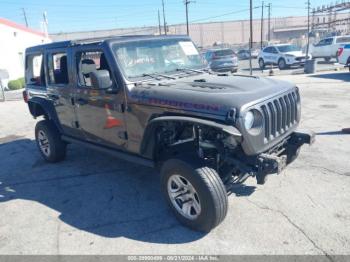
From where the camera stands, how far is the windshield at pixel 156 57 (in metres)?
4.17

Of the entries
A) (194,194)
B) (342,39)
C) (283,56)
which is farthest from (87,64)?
(342,39)

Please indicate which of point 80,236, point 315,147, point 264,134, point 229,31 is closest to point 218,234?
point 264,134

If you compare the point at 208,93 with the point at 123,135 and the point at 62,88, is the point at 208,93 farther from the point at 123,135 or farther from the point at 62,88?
the point at 62,88

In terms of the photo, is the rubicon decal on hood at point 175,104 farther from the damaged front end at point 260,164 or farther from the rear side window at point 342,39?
the rear side window at point 342,39

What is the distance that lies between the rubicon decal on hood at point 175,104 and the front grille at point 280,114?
0.52 m

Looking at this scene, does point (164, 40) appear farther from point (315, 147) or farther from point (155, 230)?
point (315, 147)

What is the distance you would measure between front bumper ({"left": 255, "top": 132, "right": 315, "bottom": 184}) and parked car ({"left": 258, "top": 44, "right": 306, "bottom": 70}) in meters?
18.8

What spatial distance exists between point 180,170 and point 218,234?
803 mm

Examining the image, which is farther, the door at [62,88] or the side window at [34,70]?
the side window at [34,70]

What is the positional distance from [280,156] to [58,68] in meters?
3.83

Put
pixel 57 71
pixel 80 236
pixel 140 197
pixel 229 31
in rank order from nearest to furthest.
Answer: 1. pixel 80 236
2. pixel 140 197
3. pixel 57 71
4. pixel 229 31

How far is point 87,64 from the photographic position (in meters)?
4.66

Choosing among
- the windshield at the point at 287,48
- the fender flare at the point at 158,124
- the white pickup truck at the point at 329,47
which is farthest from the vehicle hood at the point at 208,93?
the white pickup truck at the point at 329,47

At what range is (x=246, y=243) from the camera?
10.7 ft
